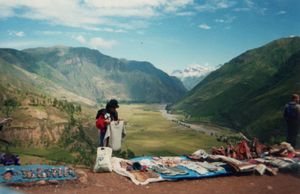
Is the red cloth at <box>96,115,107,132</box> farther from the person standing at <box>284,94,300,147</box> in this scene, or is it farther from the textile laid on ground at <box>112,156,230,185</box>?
the person standing at <box>284,94,300,147</box>

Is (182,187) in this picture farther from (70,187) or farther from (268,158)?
(268,158)

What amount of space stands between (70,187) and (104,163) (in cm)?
231

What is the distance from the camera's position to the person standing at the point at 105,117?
17750 mm

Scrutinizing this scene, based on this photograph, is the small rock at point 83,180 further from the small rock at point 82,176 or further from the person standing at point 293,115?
the person standing at point 293,115

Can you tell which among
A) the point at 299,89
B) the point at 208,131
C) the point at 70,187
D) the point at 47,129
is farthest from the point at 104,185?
the point at 208,131

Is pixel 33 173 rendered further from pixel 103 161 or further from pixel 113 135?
pixel 113 135

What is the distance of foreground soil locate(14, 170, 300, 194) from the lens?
1388 centimetres

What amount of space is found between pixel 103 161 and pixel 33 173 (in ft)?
9.96

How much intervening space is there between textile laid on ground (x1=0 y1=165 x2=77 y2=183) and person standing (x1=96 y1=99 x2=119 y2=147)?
3280 mm

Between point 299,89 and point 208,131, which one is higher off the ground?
point 299,89

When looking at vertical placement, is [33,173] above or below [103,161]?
below

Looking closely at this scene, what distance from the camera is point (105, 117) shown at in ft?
58.4

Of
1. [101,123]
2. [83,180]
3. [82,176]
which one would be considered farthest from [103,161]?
[101,123]

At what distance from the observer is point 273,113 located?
152500mm
